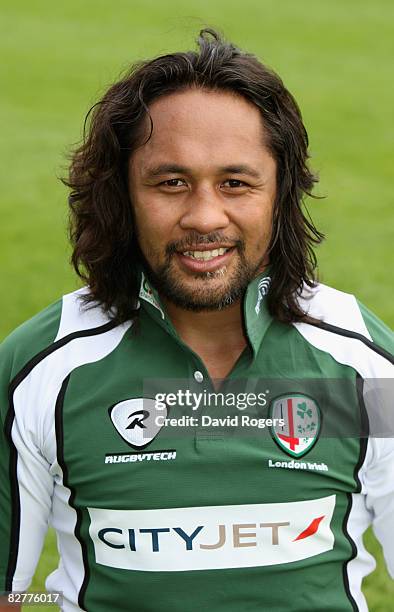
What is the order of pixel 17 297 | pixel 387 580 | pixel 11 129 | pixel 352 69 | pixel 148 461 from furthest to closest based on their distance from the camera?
pixel 352 69
pixel 11 129
pixel 17 297
pixel 387 580
pixel 148 461

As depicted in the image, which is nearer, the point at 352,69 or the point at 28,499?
the point at 28,499

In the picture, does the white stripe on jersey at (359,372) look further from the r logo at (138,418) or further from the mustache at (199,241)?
the r logo at (138,418)

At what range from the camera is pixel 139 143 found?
106 inches

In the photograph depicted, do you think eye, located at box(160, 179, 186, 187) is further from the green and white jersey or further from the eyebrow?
the green and white jersey

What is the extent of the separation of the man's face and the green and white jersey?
8 centimetres

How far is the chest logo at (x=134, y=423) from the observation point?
265 cm

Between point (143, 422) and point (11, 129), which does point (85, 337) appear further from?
point (11, 129)

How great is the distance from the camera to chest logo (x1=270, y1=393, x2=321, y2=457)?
104 inches

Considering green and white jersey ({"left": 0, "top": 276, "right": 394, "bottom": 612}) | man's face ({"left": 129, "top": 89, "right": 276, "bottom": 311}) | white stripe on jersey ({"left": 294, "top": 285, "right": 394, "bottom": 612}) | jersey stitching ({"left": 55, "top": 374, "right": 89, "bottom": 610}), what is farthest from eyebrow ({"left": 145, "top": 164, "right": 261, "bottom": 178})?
jersey stitching ({"left": 55, "top": 374, "right": 89, "bottom": 610})

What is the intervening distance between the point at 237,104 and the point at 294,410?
68 centimetres

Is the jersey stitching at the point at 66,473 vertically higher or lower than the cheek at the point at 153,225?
lower

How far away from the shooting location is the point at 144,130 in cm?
267

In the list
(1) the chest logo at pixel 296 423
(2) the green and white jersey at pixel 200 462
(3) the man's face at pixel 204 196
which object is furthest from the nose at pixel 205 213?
(1) the chest logo at pixel 296 423

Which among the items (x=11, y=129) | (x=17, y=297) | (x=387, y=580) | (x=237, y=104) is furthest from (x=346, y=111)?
(x=237, y=104)
